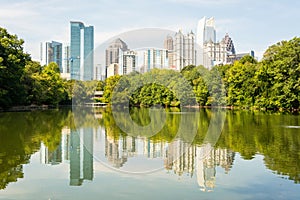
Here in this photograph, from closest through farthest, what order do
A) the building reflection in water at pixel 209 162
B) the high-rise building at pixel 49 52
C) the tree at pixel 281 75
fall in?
the building reflection in water at pixel 209 162
the tree at pixel 281 75
the high-rise building at pixel 49 52

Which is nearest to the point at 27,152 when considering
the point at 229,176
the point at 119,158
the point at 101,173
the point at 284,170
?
the point at 119,158

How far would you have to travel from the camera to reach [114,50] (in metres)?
15.5

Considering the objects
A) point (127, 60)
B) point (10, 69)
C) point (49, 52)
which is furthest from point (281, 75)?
point (49, 52)

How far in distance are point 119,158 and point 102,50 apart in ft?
21.5

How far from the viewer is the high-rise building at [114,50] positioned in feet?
46.1

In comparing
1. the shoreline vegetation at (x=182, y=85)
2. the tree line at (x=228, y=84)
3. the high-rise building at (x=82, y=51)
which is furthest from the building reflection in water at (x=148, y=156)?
the tree line at (x=228, y=84)

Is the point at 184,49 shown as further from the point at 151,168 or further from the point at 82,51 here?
the point at 151,168

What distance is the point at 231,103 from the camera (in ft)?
144

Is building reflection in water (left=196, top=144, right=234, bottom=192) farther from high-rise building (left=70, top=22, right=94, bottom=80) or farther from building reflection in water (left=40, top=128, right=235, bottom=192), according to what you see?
high-rise building (left=70, top=22, right=94, bottom=80)

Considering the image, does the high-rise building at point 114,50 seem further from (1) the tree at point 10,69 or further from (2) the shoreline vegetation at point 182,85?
(1) the tree at point 10,69

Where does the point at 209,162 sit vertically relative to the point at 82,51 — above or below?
below

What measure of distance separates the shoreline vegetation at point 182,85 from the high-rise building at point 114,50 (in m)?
6.94

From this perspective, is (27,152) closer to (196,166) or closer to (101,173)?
(101,173)

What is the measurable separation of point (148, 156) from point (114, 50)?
21.4 feet
